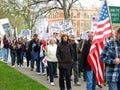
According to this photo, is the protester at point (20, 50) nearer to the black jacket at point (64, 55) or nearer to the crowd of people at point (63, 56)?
the crowd of people at point (63, 56)

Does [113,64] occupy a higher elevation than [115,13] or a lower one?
lower

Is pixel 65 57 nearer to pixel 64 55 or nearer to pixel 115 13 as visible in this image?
pixel 64 55

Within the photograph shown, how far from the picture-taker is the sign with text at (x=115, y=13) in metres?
8.38

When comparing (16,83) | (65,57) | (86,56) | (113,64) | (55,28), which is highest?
(55,28)

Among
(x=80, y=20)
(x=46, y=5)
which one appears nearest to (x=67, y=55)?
(x=46, y=5)

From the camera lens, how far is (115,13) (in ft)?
27.6

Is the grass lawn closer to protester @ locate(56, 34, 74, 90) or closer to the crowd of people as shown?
the crowd of people

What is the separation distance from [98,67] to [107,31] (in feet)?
3.64

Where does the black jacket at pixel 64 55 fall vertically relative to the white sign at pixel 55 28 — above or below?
below

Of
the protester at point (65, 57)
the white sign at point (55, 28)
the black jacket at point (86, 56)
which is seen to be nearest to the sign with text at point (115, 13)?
the black jacket at point (86, 56)

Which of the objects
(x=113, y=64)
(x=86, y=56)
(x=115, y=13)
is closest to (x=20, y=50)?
(x=86, y=56)

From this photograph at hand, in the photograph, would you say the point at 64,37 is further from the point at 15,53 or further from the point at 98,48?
the point at 15,53

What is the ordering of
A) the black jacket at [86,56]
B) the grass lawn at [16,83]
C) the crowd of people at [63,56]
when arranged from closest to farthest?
the black jacket at [86,56] < the crowd of people at [63,56] < the grass lawn at [16,83]

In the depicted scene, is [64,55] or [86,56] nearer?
[86,56]
